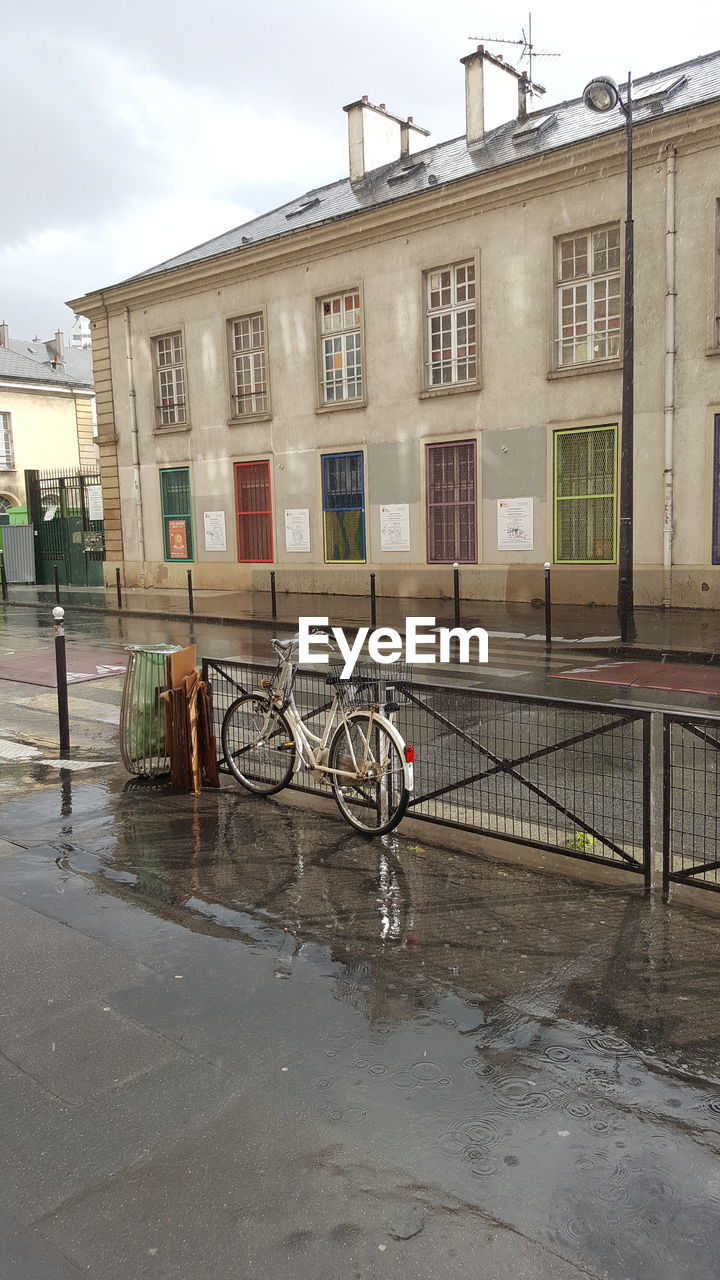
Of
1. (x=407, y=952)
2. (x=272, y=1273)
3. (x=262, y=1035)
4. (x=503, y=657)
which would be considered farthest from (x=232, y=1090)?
(x=503, y=657)

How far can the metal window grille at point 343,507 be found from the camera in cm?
2339

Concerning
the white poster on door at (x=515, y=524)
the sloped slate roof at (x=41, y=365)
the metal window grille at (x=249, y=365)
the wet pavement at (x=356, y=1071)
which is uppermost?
the sloped slate roof at (x=41, y=365)

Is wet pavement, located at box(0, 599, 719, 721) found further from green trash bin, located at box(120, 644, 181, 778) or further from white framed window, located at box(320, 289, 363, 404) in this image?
white framed window, located at box(320, 289, 363, 404)

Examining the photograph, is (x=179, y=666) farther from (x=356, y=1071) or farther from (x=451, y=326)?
(x=451, y=326)

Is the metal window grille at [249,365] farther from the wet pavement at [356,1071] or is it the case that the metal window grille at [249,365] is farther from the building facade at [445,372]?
the wet pavement at [356,1071]

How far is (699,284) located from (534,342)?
3523mm

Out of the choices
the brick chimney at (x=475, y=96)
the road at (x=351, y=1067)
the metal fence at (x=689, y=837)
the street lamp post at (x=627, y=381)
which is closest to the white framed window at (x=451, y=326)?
the brick chimney at (x=475, y=96)

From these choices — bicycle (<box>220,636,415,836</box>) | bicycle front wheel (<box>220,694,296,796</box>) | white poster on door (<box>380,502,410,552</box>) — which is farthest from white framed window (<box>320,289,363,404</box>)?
bicycle (<box>220,636,415,836</box>)

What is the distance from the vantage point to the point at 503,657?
44.9 ft

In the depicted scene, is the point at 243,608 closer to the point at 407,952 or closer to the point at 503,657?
the point at 503,657

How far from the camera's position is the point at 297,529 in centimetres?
2453

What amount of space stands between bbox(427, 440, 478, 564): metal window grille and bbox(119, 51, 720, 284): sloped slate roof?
5.72 m

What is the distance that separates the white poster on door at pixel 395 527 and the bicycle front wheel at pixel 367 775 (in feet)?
54.1

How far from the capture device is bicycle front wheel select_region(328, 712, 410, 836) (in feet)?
19.6
